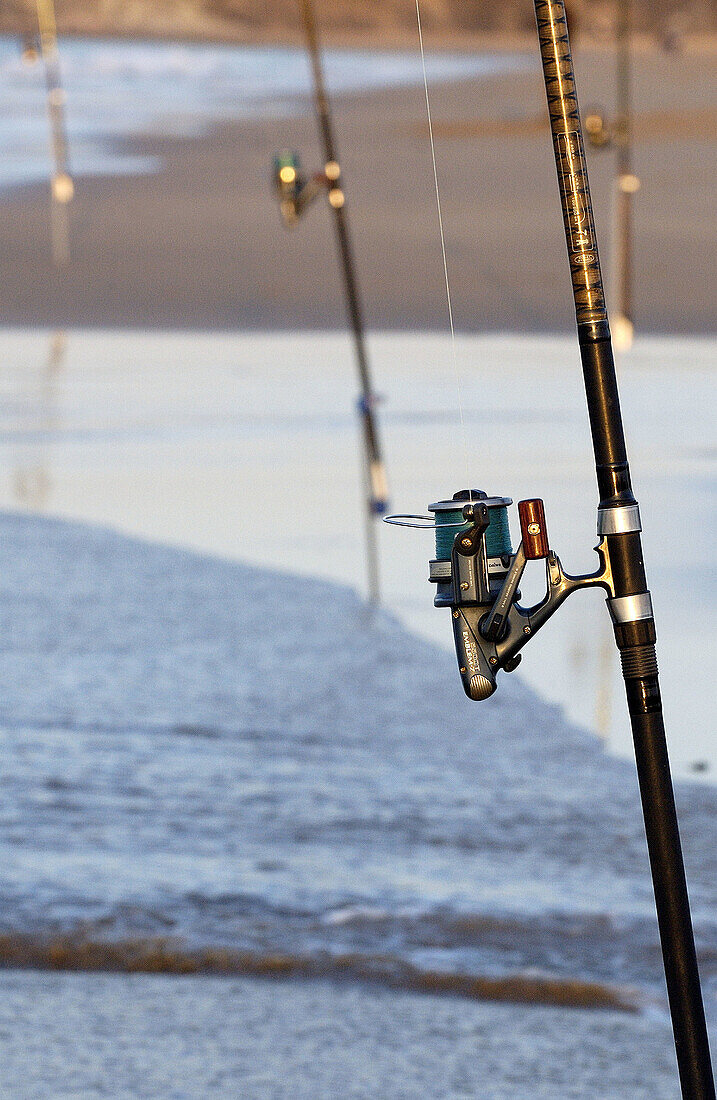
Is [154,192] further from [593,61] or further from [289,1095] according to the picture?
[289,1095]

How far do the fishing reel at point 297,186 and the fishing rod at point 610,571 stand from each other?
4.17 meters

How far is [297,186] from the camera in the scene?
6.18 m

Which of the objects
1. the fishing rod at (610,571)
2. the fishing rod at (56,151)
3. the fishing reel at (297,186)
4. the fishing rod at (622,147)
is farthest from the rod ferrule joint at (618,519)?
the fishing rod at (56,151)

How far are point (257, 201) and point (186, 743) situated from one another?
1482cm

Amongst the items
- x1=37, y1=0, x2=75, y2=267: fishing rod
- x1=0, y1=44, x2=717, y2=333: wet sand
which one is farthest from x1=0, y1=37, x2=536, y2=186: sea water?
x1=37, y1=0, x2=75, y2=267: fishing rod

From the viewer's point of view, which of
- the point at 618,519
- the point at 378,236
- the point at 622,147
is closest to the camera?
the point at 618,519

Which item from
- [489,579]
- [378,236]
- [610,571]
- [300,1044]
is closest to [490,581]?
[489,579]

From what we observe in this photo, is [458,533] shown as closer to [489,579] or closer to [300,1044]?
[489,579]

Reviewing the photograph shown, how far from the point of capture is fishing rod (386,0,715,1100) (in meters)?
1.95

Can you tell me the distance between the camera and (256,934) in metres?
3.54

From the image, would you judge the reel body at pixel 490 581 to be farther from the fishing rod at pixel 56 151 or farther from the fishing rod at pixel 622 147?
the fishing rod at pixel 56 151

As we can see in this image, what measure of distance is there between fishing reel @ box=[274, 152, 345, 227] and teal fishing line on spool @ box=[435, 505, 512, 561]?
13.6ft

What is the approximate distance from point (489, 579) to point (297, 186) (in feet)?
14.2

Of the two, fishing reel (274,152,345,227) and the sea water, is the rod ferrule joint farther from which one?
the sea water
